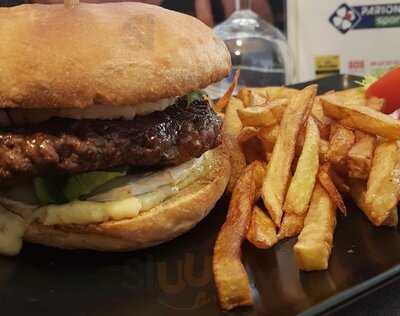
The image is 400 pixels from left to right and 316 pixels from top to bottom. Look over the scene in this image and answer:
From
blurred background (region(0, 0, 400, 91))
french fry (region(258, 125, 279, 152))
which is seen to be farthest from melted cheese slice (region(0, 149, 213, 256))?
blurred background (region(0, 0, 400, 91))

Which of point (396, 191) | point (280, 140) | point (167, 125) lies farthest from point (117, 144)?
point (396, 191)

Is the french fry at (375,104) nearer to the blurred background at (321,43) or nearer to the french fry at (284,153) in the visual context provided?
the french fry at (284,153)

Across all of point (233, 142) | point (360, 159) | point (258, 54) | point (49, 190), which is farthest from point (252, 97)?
point (258, 54)

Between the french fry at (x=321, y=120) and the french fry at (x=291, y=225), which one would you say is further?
the french fry at (x=321, y=120)

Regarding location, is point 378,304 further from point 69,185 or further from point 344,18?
point 344,18

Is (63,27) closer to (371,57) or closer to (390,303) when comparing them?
(390,303)

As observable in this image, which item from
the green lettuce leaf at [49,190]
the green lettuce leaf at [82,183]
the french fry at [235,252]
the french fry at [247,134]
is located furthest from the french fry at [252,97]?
the green lettuce leaf at [49,190]

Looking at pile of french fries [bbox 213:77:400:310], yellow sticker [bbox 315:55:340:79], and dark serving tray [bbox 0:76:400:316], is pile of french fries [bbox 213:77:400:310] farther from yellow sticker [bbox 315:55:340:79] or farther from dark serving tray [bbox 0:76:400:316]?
yellow sticker [bbox 315:55:340:79]
